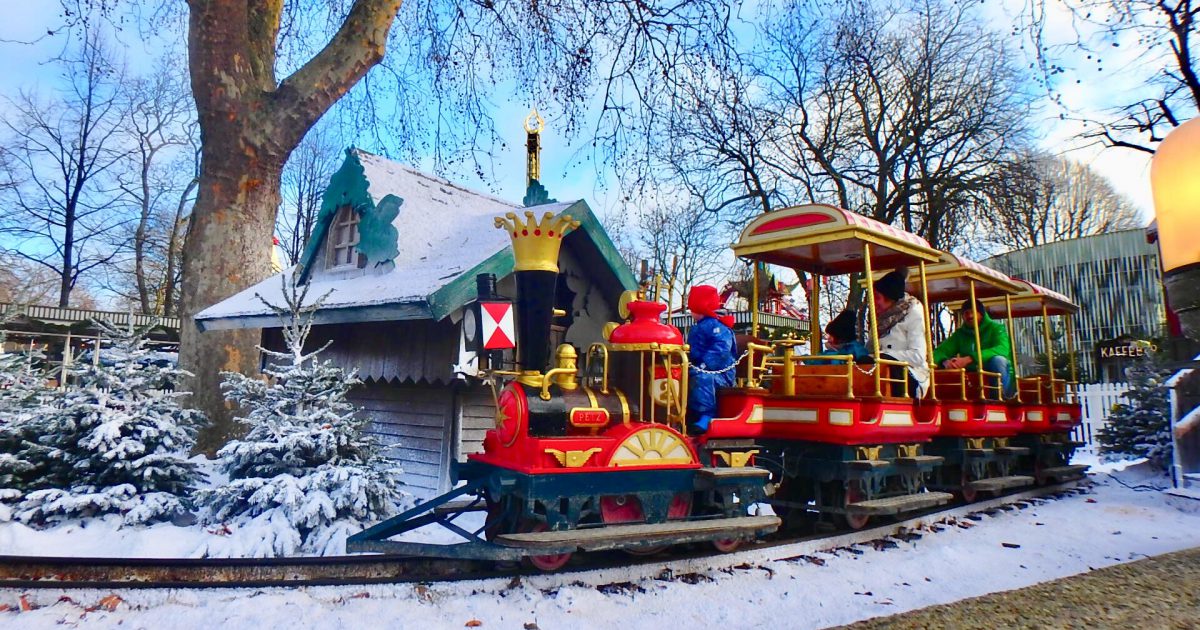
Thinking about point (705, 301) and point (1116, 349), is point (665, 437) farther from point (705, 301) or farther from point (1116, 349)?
→ point (1116, 349)

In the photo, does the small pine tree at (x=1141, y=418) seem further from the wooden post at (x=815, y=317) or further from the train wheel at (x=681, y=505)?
the train wheel at (x=681, y=505)

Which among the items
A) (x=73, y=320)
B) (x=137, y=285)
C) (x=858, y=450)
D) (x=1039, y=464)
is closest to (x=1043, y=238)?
(x=1039, y=464)

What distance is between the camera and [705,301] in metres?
5.59

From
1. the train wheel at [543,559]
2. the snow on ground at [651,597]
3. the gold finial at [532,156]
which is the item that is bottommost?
the snow on ground at [651,597]

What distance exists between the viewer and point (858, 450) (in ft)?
19.0

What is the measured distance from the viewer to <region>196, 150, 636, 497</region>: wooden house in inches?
317

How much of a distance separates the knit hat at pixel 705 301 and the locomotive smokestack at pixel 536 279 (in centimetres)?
137

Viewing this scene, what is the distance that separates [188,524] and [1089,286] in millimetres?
41444

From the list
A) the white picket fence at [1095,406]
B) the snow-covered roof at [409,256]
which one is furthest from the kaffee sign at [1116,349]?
the snow-covered roof at [409,256]

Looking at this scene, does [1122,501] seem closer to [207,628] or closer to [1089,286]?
[207,628]

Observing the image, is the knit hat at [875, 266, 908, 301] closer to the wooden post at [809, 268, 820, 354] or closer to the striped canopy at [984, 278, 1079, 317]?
the wooden post at [809, 268, 820, 354]

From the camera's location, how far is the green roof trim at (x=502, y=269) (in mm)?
7238

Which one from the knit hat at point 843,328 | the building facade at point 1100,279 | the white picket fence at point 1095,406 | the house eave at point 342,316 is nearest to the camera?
the knit hat at point 843,328

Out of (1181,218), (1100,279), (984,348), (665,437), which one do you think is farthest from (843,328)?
(1100,279)
